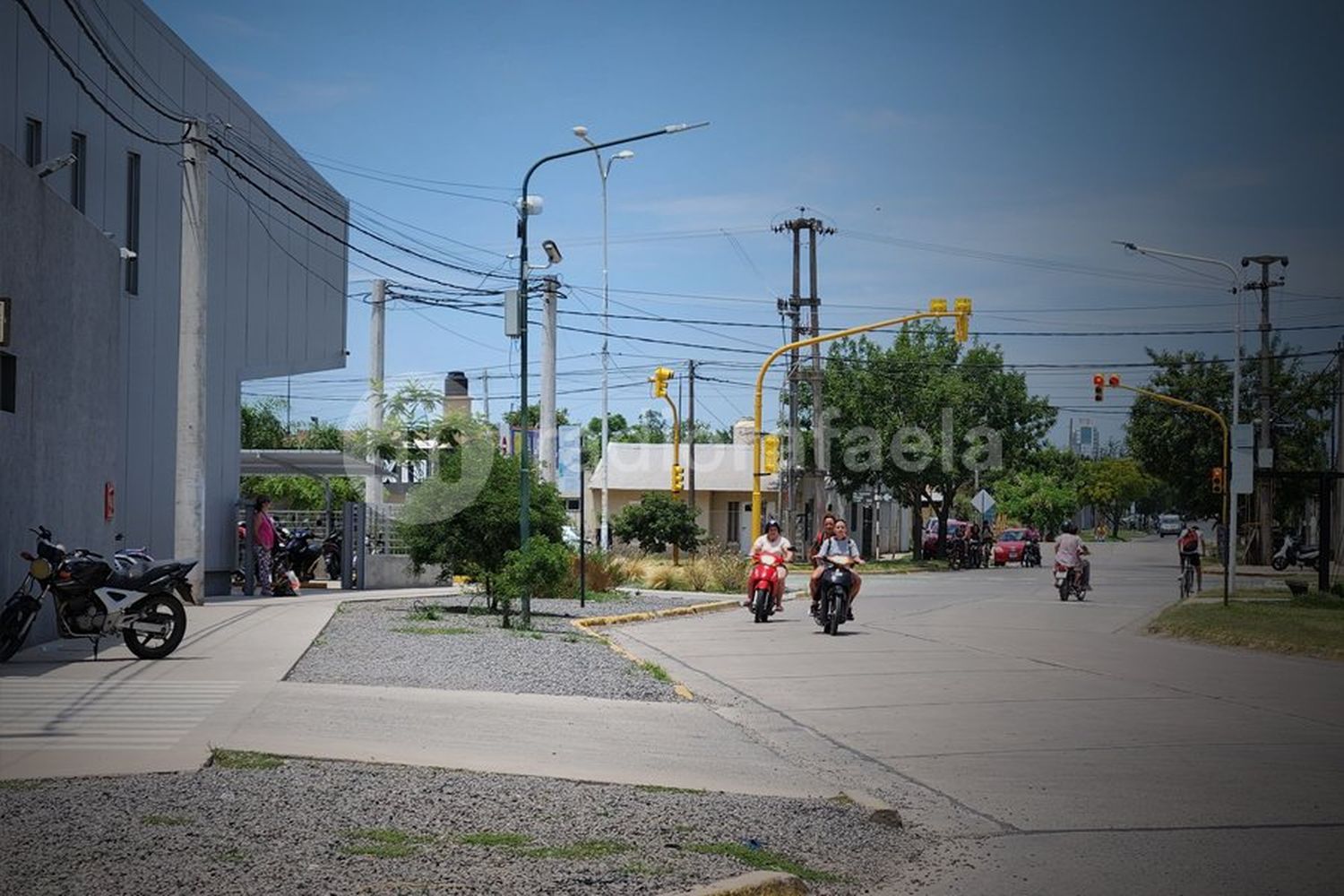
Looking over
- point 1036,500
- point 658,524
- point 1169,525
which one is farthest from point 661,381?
point 1169,525

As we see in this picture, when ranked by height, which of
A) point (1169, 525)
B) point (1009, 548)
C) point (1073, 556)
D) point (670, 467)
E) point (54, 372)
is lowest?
point (1169, 525)

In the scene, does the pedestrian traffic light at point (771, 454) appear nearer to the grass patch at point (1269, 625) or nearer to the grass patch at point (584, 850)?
the grass patch at point (1269, 625)

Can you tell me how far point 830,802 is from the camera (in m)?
9.20

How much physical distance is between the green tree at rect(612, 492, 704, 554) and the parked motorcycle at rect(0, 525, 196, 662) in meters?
36.5

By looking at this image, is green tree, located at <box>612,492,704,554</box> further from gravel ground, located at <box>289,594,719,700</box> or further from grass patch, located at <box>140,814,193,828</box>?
grass patch, located at <box>140,814,193,828</box>

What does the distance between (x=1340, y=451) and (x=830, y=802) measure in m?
44.4

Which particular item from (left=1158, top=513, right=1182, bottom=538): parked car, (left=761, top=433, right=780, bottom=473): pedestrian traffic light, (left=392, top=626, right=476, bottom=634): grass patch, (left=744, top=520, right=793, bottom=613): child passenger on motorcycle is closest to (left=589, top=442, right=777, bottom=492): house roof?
(left=761, top=433, right=780, bottom=473): pedestrian traffic light

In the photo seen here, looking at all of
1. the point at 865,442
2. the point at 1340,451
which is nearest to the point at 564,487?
the point at 865,442

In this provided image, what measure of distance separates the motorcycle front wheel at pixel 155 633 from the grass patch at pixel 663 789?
8.42 metres

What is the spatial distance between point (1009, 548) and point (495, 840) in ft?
204

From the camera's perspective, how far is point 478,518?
24.6 meters

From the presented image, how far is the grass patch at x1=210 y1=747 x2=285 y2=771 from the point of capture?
9.29 meters

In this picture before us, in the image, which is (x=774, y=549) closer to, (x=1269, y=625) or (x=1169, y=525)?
(x=1269, y=625)

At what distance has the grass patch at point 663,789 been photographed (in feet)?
30.1
